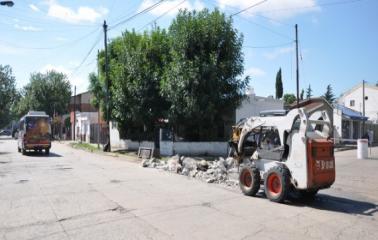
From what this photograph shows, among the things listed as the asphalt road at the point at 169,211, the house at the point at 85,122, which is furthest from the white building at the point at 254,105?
the asphalt road at the point at 169,211

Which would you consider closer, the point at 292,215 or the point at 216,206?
the point at 292,215

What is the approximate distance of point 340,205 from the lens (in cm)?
1059

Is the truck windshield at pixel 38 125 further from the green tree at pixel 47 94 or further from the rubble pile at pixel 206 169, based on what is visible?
the green tree at pixel 47 94

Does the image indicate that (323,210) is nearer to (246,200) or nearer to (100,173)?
(246,200)

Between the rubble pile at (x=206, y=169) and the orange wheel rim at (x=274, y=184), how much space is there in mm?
2808

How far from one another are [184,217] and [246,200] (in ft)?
9.03

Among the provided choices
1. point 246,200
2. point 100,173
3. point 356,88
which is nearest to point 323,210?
point 246,200

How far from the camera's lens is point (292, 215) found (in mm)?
9094

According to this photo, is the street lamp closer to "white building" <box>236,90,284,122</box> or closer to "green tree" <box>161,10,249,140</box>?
"green tree" <box>161,10,249,140</box>

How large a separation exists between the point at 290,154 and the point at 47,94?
71.5 metres

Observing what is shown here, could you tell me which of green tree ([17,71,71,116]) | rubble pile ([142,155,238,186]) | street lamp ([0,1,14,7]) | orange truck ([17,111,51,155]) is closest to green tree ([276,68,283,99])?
green tree ([17,71,71,116])

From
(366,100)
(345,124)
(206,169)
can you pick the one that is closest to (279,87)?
(366,100)

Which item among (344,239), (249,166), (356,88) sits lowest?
(344,239)

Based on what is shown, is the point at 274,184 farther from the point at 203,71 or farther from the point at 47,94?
the point at 47,94
